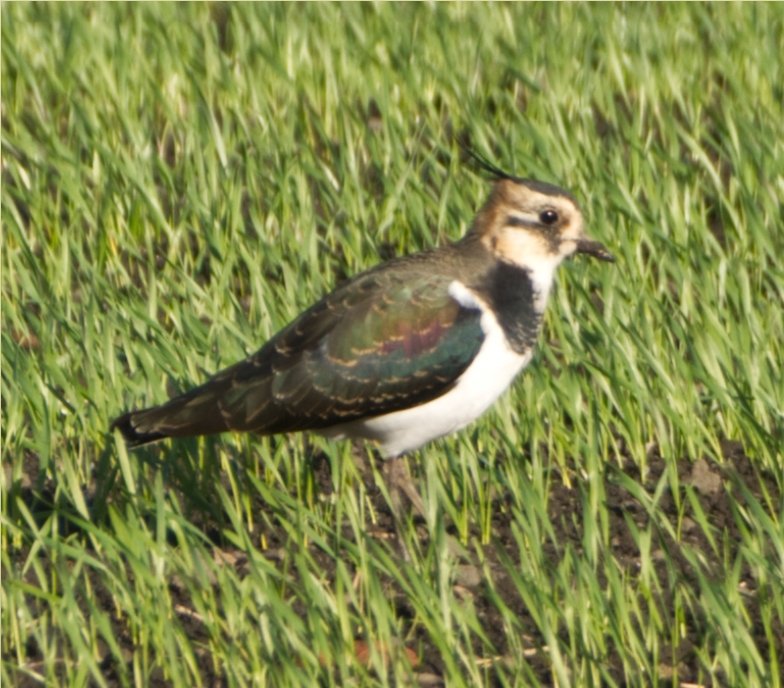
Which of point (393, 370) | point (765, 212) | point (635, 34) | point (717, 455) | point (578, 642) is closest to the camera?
point (578, 642)

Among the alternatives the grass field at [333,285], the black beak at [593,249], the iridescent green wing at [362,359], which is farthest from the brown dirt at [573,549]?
the black beak at [593,249]

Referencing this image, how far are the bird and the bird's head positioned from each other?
147mm

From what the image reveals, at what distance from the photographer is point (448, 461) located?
561cm

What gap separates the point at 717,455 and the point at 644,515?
0.38 m

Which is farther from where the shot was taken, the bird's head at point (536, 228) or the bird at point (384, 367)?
the bird's head at point (536, 228)

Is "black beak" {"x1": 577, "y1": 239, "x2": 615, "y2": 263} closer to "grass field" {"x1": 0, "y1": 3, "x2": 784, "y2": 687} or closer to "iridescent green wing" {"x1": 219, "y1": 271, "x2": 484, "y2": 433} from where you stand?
"grass field" {"x1": 0, "y1": 3, "x2": 784, "y2": 687}

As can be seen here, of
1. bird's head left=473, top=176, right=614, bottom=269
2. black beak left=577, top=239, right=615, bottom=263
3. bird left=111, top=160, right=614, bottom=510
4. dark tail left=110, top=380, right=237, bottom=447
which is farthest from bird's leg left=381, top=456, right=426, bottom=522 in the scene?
black beak left=577, top=239, right=615, bottom=263

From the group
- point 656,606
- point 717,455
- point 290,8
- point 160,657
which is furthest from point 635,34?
point 160,657

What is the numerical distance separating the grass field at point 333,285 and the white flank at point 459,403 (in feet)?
0.63

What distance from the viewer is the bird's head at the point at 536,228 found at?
562 centimetres

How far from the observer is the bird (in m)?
5.27

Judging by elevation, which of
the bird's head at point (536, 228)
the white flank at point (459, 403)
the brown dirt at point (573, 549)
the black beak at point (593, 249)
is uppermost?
the bird's head at point (536, 228)

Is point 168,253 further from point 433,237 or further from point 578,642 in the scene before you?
point 578,642

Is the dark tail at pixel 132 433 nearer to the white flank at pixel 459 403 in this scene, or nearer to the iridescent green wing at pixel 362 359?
the iridescent green wing at pixel 362 359
